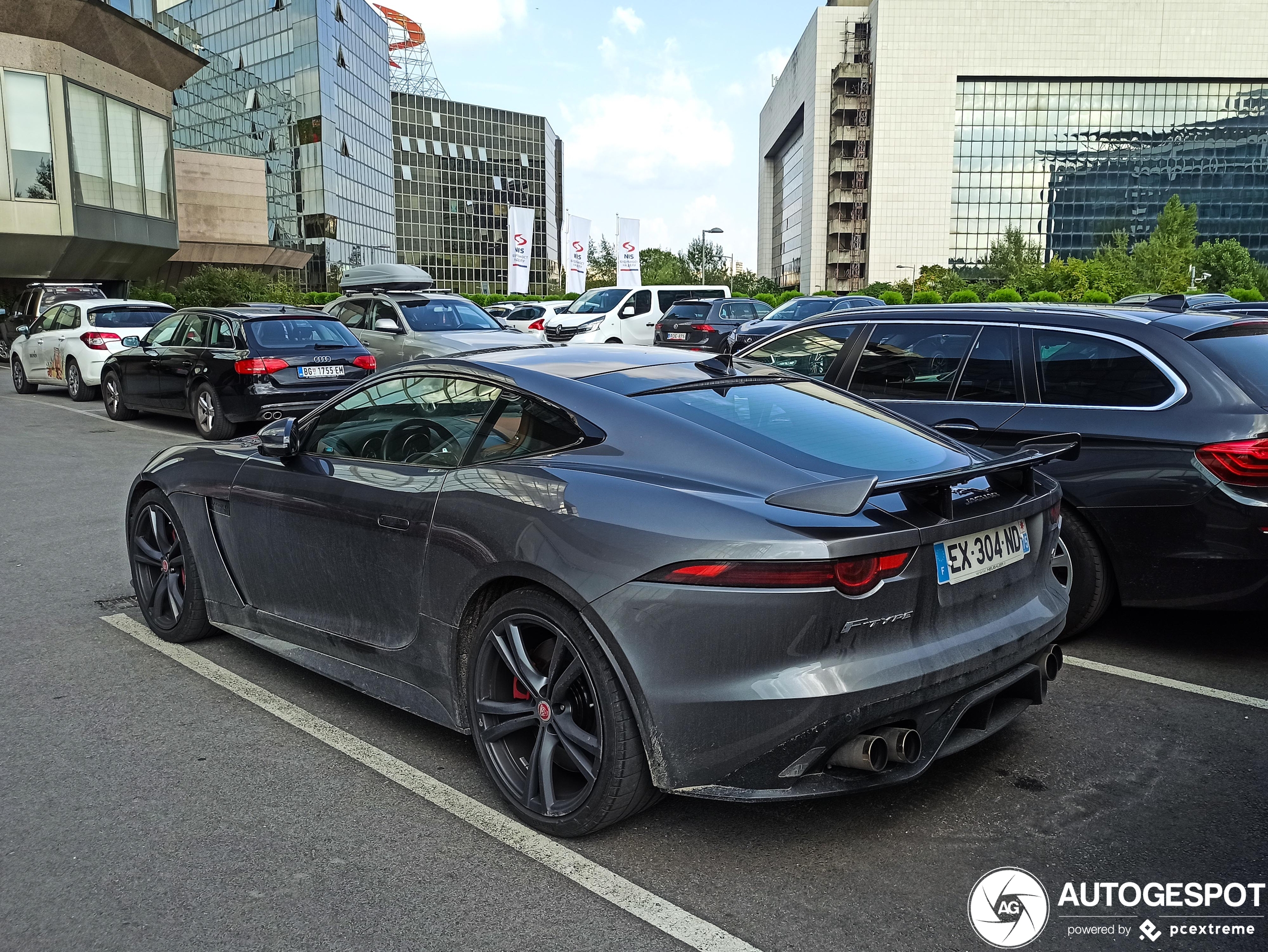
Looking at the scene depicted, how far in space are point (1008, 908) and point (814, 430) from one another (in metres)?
1.55

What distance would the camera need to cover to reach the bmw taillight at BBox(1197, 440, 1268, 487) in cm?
441

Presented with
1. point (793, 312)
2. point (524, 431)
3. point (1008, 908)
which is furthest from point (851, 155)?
point (1008, 908)

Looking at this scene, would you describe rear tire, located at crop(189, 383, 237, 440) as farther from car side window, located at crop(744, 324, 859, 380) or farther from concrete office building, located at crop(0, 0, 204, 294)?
concrete office building, located at crop(0, 0, 204, 294)

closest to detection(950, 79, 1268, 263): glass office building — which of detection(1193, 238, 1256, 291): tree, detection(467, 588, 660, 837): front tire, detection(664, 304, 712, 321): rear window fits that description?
detection(1193, 238, 1256, 291): tree

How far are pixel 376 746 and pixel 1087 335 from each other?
12.6ft

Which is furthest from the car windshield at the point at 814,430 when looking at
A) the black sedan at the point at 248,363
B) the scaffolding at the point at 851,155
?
the scaffolding at the point at 851,155

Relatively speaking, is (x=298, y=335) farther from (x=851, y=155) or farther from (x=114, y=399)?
(x=851, y=155)

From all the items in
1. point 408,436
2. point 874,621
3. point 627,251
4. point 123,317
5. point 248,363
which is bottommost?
point 874,621

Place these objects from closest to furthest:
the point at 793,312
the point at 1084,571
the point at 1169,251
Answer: the point at 1084,571
the point at 793,312
the point at 1169,251

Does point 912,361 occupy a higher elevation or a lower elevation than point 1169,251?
lower

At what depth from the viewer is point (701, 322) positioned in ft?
80.0

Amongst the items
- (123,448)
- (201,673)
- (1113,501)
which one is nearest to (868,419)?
(1113,501)

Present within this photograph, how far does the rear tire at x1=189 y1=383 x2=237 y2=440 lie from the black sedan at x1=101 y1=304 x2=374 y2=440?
12 millimetres

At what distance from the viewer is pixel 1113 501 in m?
4.78
